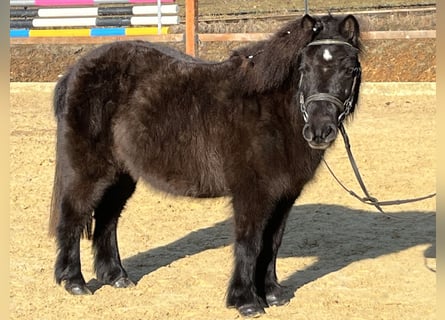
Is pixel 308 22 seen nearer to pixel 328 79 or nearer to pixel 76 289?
pixel 328 79

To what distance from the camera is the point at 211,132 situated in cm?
464

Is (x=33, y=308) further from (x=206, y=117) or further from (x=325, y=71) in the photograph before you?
(x=325, y=71)

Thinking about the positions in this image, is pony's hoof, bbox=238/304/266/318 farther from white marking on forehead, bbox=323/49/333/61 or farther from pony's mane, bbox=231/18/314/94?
white marking on forehead, bbox=323/49/333/61

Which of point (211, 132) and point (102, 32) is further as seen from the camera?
point (102, 32)

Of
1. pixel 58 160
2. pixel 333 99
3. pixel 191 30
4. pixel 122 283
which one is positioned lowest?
pixel 191 30

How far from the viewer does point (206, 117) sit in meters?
4.66

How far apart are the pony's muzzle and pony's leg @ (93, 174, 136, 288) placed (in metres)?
1.60

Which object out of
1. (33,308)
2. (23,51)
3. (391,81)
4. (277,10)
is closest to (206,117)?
(33,308)

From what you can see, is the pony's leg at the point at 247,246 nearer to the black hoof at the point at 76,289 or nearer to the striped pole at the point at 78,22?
the black hoof at the point at 76,289

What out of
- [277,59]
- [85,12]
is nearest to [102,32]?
[85,12]

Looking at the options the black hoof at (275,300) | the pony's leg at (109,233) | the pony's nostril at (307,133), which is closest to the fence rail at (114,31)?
A: the pony's leg at (109,233)

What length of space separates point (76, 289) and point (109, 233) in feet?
1.64

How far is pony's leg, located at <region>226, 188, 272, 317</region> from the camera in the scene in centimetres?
447

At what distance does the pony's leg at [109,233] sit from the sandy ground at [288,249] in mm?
123
